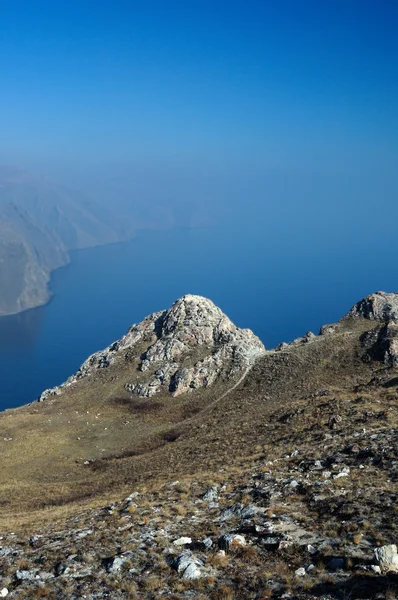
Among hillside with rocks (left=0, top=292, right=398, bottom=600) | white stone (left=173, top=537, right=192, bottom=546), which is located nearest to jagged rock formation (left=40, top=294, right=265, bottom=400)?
hillside with rocks (left=0, top=292, right=398, bottom=600)

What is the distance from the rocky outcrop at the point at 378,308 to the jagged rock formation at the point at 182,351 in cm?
1824

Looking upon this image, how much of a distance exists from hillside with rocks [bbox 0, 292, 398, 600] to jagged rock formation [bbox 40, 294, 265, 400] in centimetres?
28

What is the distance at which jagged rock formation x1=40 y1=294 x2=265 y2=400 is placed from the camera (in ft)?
253

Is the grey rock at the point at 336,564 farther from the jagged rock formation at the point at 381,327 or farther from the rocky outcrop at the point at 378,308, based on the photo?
the rocky outcrop at the point at 378,308

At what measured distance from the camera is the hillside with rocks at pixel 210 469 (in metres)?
17.9

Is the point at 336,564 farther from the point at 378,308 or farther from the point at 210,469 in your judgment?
the point at 378,308

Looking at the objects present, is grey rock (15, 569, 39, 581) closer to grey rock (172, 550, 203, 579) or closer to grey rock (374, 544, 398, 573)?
grey rock (172, 550, 203, 579)

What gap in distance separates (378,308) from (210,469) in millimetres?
54589

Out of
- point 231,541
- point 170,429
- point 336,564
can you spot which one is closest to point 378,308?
point 170,429

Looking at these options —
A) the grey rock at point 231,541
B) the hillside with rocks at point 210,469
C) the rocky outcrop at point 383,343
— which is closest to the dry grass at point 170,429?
the hillside with rocks at point 210,469

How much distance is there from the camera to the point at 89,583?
715 inches

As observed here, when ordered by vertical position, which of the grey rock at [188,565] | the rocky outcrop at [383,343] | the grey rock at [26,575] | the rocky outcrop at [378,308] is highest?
the rocky outcrop at [378,308]

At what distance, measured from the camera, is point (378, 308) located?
81375 mm

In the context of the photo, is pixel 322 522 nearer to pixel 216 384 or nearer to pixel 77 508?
pixel 77 508
